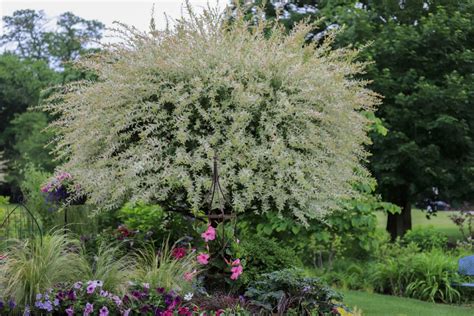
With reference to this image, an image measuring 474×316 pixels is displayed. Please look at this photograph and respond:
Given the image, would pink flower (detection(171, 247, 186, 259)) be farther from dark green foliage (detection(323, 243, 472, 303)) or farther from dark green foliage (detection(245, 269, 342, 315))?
dark green foliage (detection(323, 243, 472, 303))

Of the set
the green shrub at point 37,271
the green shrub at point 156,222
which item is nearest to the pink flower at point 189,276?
the green shrub at point 156,222

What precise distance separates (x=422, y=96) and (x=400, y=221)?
315 cm

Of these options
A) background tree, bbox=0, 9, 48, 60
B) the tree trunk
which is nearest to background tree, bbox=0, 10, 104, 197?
background tree, bbox=0, 9, 48, 60

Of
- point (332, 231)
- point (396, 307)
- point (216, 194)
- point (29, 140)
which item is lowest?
point (396, 307)

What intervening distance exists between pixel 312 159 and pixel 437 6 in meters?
8.63

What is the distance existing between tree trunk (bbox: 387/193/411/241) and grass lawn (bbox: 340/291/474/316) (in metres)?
5.55

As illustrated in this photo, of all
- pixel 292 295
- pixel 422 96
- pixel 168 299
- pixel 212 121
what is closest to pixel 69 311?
pixel 168 299

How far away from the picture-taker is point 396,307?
641cm

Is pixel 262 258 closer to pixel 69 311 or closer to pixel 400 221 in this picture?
pixel 69 311

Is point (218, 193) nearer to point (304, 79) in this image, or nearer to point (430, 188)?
point (304, 79)

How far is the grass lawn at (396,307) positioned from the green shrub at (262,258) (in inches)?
50.3

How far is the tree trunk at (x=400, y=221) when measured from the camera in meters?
12.5

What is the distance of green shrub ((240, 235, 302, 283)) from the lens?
4934 millimetres

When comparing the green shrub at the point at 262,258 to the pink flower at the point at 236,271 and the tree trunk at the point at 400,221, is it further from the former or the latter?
the tree trunk at the point at 400,221
